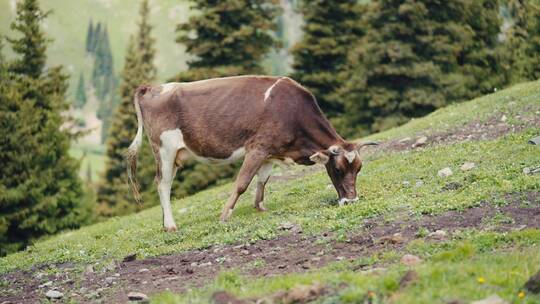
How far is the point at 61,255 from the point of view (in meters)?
15.0

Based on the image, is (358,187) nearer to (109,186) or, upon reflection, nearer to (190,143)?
(190,143)

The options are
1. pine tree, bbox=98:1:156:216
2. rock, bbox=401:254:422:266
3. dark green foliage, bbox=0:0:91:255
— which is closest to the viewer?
rock, bbox=401:254:422:266

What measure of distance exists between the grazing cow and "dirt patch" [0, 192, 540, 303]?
262 cm

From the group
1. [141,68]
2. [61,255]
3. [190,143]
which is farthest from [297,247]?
[141,68]

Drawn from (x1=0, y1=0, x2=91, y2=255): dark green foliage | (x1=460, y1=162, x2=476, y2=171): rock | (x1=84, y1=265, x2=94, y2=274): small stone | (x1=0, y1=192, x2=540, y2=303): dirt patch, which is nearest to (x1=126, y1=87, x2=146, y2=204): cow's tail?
(x1=84, y1=265, x2=94, y2=274): small stone

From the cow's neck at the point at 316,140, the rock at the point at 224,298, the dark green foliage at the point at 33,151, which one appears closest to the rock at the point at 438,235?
the rock at the point at 224,298

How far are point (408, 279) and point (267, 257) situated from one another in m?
3.48

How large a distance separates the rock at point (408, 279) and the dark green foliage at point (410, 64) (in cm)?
3096

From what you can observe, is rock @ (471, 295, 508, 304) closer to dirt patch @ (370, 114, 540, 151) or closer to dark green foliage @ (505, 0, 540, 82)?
dirt patch @ (370, 114, 540, 151)

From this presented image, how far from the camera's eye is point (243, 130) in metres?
15.1

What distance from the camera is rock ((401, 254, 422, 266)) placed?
9078 mm

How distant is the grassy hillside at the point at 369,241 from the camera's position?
8148 millimetres

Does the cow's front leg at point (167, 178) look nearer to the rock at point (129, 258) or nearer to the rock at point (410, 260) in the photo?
the rock at point (129, 258)

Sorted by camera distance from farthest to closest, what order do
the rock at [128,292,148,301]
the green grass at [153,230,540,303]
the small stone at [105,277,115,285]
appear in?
the small stone at [105,277,115,285], the rock at [128,292,148,301], the green grass at [153,230,540,303]
